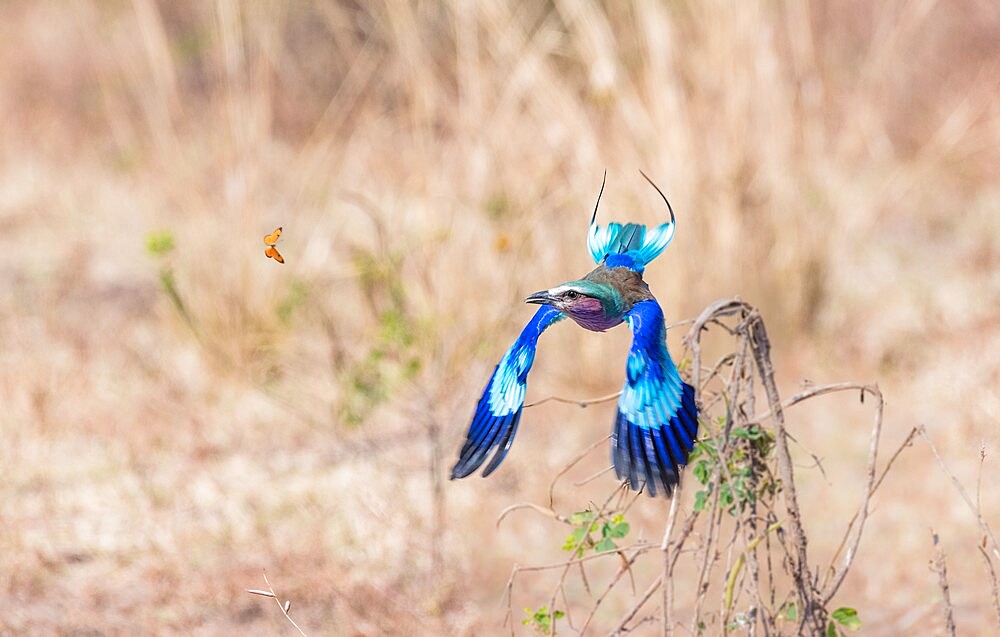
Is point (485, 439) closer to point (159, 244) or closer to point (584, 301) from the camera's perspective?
point (584, 301)

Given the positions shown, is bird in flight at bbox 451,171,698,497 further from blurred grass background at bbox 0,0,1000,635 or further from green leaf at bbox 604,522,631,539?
blurred grass background at bbox 0,0,1000,635

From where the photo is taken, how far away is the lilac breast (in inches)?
49.5

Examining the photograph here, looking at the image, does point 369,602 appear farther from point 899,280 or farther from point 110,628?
point 899,280

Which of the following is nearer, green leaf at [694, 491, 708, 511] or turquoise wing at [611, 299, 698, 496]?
turquoise wing at [611, 299, 698, 496]

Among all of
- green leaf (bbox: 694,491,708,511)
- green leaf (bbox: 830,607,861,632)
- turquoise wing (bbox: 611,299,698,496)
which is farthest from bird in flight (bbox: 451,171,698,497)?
green leaf (bbox: 830,607,861,632)

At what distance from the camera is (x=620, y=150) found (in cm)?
446

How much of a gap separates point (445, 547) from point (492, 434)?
242 centimetres

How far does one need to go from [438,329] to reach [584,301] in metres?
2.63

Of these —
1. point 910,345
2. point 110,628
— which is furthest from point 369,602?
point 910,345

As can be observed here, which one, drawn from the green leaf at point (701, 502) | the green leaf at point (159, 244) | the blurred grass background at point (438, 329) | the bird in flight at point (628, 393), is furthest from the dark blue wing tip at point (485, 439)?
the green leaf at point (159, 244)

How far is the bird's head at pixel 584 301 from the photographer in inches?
49.3

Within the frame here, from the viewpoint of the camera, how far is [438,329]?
388 centimetres

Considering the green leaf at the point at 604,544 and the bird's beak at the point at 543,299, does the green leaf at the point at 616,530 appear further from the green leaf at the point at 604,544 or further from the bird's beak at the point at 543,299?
the bird's beak at the point at 543,299

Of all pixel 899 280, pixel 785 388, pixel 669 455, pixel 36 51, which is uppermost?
pixel 36 51
